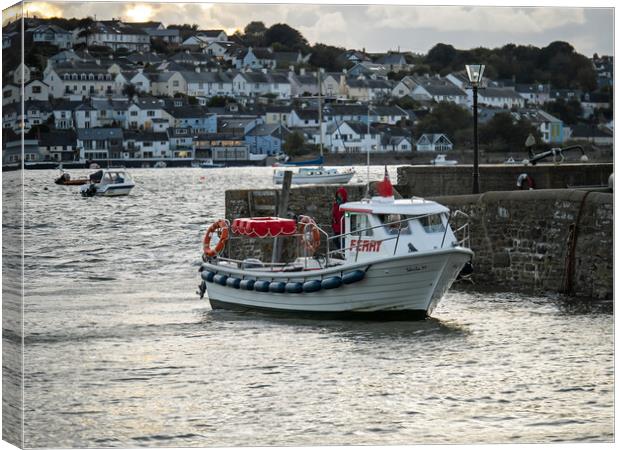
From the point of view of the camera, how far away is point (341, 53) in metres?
13.0

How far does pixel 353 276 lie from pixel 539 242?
347cm

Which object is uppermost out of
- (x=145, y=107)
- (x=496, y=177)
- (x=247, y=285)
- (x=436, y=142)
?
(x=145, y=107)

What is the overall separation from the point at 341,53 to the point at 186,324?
18.0 feet

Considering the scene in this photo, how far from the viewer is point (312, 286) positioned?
16969 millimetres

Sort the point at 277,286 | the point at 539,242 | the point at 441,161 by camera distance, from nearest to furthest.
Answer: the point at 277,286
the point at 539,242
the point at 441,161

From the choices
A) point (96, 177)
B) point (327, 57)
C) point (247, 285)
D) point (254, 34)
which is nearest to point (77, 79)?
point (254, 34)

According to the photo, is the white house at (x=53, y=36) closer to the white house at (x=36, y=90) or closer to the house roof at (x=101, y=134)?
the white house at (x=36, y=90)

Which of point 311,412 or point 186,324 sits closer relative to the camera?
point 311,412

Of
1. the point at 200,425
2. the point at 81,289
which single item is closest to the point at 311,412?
the point at 200,425

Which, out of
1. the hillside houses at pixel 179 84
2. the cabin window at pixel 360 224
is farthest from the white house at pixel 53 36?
the cabin window at pixel 360 224

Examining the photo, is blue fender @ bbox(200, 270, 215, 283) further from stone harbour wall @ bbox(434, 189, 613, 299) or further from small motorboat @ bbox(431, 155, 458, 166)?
small motorboat @ bbox(431, 155, 458, 166)

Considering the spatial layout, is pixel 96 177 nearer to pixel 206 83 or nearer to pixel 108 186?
pixel 108 186

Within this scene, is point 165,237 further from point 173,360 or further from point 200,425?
point 200,425

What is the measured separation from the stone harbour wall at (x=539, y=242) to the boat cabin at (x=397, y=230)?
6.47ft
